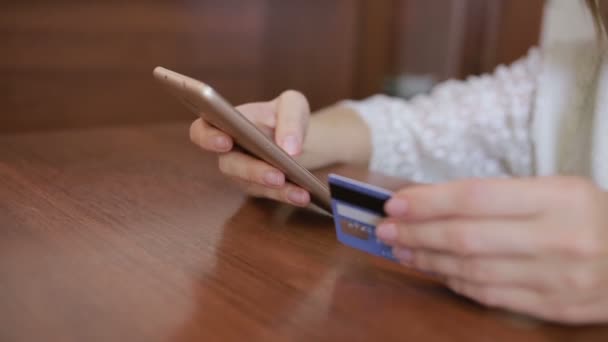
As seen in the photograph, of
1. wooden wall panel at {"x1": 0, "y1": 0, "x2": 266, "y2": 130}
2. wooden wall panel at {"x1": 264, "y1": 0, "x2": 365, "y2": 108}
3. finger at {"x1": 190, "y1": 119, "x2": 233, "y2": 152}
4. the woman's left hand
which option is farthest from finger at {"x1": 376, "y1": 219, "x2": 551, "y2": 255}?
wooden wall panel at {"x1": 264, "y1": 0, "x2": 365, "y2": 108}

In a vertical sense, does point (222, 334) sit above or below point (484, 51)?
above

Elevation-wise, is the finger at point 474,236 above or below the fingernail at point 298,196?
above

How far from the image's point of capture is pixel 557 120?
73 centimetres

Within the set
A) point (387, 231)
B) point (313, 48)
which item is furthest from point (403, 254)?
point (313, 48)

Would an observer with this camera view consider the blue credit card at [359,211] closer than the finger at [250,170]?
Yes

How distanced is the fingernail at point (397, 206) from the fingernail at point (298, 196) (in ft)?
0.52

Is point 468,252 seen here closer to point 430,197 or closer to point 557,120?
point 430,197

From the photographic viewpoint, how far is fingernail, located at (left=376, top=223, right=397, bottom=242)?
0.33m

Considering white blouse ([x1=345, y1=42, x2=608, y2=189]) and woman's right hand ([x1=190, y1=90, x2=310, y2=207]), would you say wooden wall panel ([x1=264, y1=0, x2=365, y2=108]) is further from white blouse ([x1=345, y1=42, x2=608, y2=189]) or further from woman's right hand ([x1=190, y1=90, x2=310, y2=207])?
woman's right hand ([x1=190, y1=90, x2=310, y2=207])

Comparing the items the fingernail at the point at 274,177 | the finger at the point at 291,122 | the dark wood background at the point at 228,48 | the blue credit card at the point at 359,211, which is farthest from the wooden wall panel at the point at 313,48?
the blue credit card at the point at 359,211

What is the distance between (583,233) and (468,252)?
0.19 ft

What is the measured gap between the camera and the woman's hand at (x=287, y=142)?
1.58ft

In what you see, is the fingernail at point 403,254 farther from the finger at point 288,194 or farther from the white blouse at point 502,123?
the white blouse at point 502,123

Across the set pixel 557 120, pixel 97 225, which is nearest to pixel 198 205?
pixel 97 225
